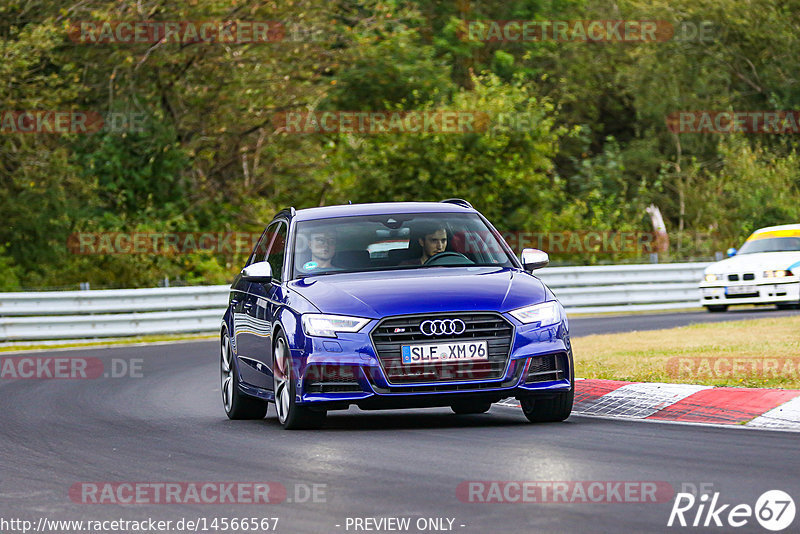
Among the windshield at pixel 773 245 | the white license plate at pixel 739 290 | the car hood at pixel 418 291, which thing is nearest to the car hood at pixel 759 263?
the windshield at pixel 773 245

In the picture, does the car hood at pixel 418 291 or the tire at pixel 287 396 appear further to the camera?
the tire at pixel 287 396

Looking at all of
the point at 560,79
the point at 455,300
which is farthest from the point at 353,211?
the point at 560,79

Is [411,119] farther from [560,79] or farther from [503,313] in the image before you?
[503,313]

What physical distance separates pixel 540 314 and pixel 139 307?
16207mm

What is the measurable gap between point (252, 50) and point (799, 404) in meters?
25.6

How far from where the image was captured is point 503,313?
33.3ft

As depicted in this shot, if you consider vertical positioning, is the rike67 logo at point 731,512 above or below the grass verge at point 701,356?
above

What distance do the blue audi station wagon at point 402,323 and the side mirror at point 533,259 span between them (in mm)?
11

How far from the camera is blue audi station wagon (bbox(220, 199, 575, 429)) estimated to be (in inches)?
395

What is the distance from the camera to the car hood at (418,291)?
33.1ft

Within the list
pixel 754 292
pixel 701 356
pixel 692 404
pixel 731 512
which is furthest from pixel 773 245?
pixel 731 512

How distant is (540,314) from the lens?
10.4 metres

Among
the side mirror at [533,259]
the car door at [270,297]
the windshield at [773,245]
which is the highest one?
the side mirror at [533,259]

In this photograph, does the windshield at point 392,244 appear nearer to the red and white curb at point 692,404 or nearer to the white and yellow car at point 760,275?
the red and white curb at point 692,404
